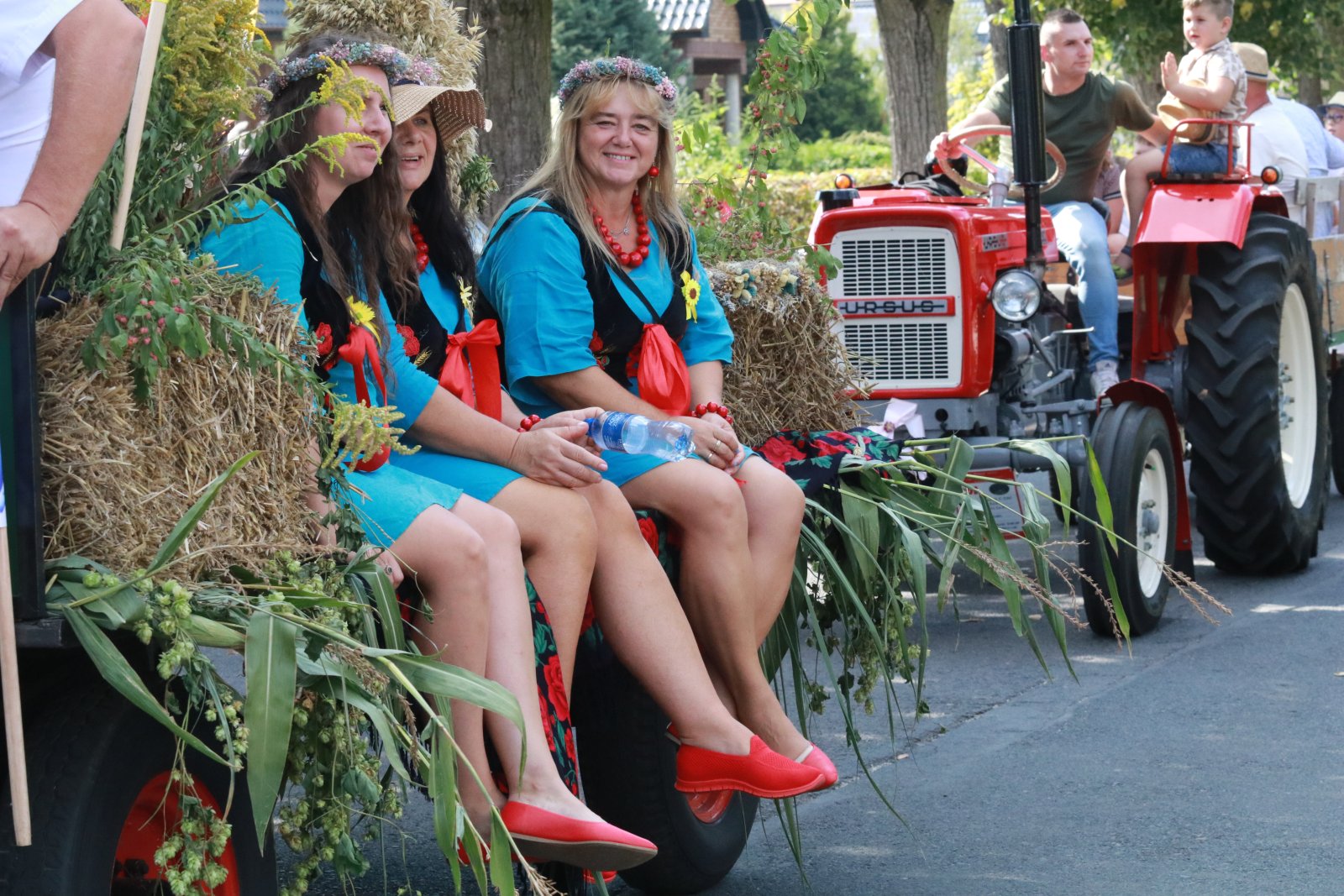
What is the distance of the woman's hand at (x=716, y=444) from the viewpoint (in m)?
3.80

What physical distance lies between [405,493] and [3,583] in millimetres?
967

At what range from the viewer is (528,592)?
3271 millimetres

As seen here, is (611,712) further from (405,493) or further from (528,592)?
(405,493)

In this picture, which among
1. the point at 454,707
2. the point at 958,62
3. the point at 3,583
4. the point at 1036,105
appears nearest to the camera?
the point at 3,583

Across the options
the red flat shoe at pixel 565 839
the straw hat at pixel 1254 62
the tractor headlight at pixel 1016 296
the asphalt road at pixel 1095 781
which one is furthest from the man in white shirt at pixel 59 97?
the straw hat at pixel 1254 62

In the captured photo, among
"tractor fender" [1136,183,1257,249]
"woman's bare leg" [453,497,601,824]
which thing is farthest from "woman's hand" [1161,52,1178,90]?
"woman's bare leg" [453,497,601,824]

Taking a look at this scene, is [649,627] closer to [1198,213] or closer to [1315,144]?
[1198,213]

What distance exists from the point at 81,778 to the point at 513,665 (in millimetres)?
887

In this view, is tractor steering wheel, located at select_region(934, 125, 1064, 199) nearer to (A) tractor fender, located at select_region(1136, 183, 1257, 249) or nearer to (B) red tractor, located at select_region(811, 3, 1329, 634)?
(B) red tractor, located at select_region(811, 3, 1329, 634)

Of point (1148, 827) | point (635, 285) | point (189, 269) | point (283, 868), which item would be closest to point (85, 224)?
point (189, 269)

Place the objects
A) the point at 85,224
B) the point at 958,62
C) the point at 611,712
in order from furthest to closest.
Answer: the point at 958,62 → the point at 611,712 → the point at 85,224

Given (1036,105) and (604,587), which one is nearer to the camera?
(604,587)

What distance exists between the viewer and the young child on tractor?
7.93 meters

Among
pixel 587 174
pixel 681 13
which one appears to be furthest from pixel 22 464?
pixel 681 13
